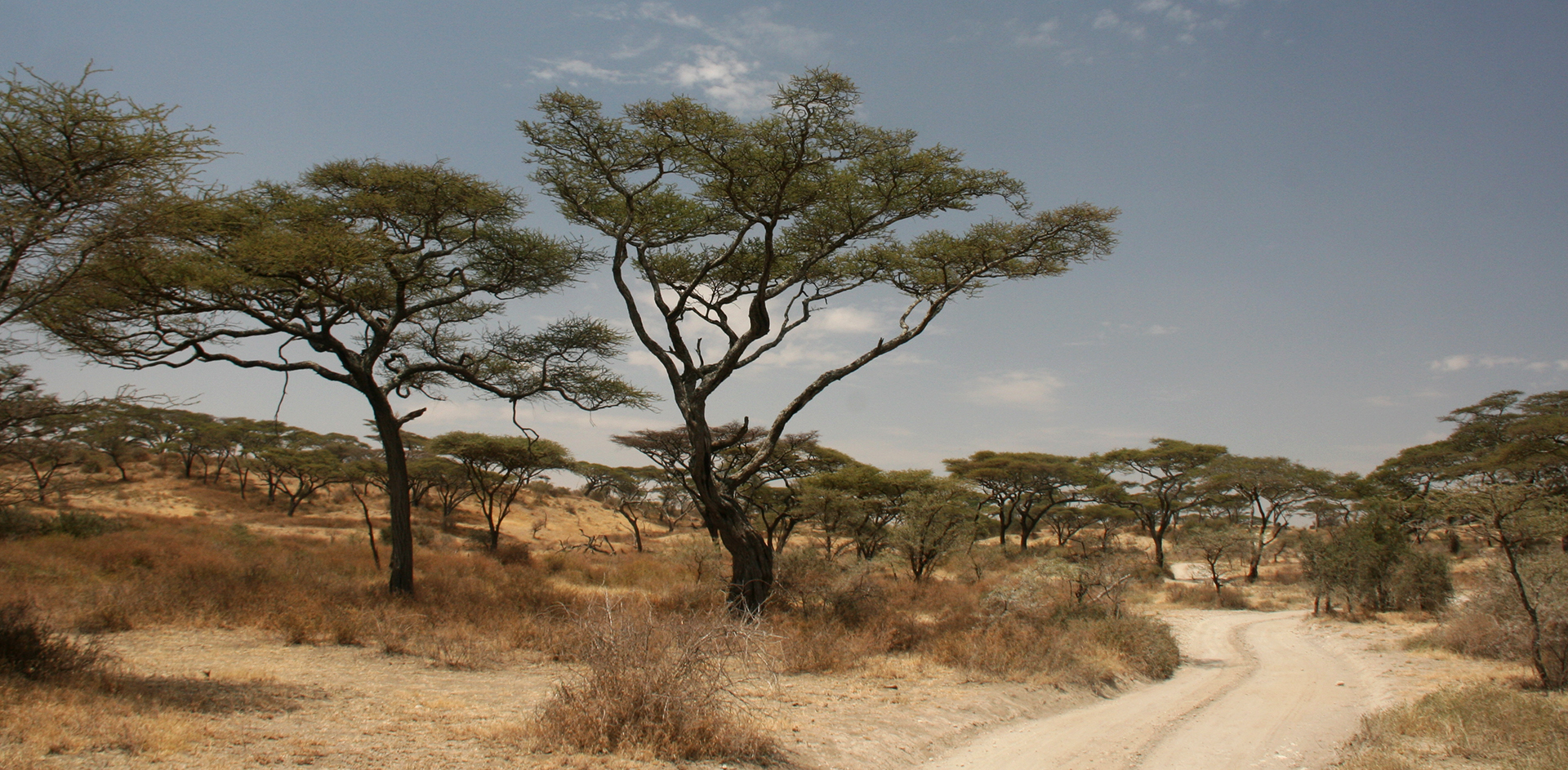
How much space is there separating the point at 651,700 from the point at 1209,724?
6024mm

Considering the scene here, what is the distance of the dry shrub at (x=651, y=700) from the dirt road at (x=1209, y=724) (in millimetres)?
1833

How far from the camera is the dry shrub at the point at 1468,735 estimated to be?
18.7ft

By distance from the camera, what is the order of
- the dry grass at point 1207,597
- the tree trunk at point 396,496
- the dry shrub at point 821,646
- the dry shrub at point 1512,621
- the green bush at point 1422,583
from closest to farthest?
1. the dry shrub at point 1512,621
2. the dry shrub at point 821,646
3. the tree trunk at point 396,496
4. the green bush at point 1422,583
5. the dry grass at point 1207,597

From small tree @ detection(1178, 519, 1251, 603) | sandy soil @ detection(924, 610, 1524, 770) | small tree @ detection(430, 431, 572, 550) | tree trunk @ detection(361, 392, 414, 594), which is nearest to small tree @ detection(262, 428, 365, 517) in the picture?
small tree @ detection(430, 431, 572, 550)

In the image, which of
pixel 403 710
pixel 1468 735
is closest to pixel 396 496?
pixel 403 710

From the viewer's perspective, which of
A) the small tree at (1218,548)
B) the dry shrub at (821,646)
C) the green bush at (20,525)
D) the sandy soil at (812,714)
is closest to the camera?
the sandy soil at (812,714)

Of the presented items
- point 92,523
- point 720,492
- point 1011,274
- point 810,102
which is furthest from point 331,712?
point 92,523

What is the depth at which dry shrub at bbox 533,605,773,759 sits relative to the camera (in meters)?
4.91

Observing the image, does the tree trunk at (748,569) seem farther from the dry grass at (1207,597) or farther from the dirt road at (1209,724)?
the dry grass at (1207,597)

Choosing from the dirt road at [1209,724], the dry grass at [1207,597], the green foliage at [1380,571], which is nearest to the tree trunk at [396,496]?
the dirt road at [1209,724]

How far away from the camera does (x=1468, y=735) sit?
629 centimetres

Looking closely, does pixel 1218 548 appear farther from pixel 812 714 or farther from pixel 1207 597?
pixel 812 714

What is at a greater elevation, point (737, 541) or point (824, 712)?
point (737, 541)

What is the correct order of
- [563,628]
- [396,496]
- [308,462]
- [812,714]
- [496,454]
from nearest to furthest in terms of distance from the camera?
[812,714] < [563,628] < [396,496] < [496,454] < [308,462]
